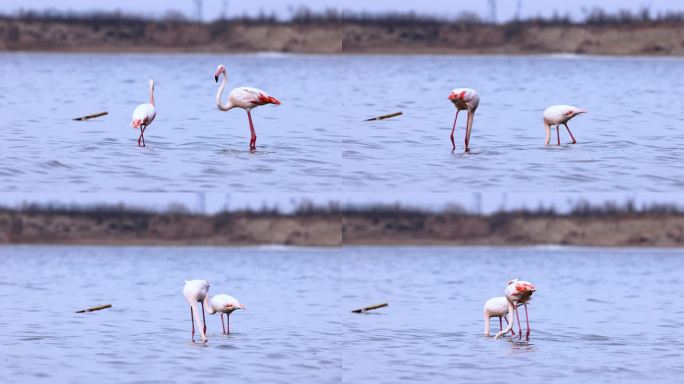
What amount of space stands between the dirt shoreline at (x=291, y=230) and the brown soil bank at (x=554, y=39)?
375 cm

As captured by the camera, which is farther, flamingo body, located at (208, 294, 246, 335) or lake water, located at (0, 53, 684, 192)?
flamingo body, located at (208, 294, 246, 335)

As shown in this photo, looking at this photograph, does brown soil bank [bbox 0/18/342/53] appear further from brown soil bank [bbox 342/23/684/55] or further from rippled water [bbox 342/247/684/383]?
rippled water [bbox 342/247/684/383]

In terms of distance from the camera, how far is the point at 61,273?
27.6 m

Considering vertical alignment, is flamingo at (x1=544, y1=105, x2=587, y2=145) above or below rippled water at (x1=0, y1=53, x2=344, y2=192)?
above

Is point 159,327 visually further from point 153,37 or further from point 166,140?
point 153,37

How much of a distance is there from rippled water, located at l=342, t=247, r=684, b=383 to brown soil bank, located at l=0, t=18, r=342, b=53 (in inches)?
179

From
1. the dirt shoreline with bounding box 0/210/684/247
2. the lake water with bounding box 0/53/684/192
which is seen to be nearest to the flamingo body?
the lake water with bounding box 0/53/684/192

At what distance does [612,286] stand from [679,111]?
6533 millimetres

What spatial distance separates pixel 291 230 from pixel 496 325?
654 inches

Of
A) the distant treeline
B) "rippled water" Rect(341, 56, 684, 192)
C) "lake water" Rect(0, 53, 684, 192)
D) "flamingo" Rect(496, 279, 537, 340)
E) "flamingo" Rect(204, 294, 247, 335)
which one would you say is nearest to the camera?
"lake water" Rect(0, 53, 684, 192)

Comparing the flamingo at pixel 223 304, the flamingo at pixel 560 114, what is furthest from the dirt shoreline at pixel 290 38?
the flamingo at pixel 223 304

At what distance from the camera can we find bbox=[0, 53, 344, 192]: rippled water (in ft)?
44.3

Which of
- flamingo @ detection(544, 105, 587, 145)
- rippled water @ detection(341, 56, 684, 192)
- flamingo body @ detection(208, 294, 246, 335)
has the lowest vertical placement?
flamingo body @ detection(208, 294, 246, 335)

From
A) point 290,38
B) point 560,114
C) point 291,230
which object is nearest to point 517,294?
point 560,114
